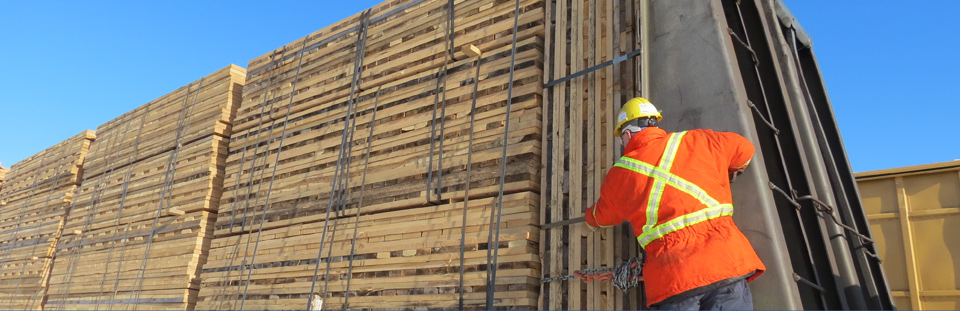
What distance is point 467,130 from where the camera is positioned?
5020 mm

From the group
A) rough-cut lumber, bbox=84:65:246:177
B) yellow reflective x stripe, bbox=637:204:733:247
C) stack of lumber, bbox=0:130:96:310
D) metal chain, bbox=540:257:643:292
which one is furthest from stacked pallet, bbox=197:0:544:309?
stack of lumber, bbox=0:130:96:310

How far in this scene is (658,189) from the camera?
3031 millimetres

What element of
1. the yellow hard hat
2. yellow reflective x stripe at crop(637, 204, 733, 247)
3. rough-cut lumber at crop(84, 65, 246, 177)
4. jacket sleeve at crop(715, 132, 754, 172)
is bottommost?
yellow reflective x stripe at crop(637, 204, 733, 247)

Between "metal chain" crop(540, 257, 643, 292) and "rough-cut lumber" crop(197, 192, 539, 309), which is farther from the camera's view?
"rough-cut lumber" crop(197, 192, 539, 309)

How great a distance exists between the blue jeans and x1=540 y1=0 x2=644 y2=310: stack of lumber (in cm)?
79

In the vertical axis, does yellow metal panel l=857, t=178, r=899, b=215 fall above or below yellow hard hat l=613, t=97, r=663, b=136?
above

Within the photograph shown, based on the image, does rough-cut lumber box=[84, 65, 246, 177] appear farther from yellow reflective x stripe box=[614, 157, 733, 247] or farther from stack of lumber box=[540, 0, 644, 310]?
yellow reflective x stripe box=[614, 157, 733, 247]

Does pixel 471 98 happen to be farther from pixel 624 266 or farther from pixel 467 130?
pixel 624 266

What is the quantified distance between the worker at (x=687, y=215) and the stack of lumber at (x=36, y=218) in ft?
→ 32.5

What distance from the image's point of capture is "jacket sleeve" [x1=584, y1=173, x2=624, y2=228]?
333cm

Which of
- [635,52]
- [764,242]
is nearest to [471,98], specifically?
[635,52]

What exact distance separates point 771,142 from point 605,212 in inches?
49.1

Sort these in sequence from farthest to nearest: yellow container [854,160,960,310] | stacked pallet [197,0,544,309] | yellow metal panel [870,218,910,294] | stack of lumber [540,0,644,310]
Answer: yellow metal panel [870,218,910,294], yellow container [854,160,960,310], stacked pallet [197,0,544,309], stack of lumber [540,0,644,310]

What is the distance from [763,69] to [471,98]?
2015 millimetres
